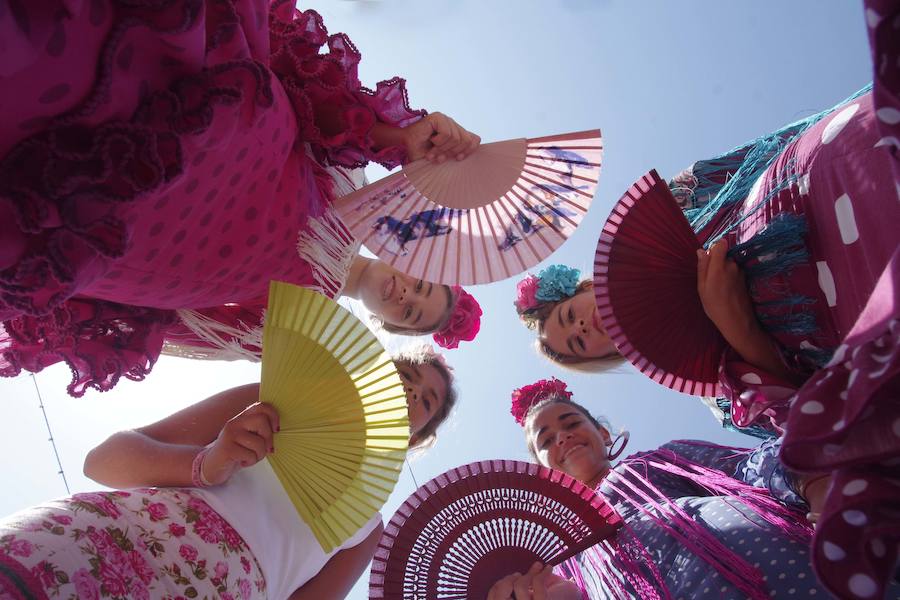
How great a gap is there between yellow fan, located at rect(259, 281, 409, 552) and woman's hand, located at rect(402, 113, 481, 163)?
43 centimetres

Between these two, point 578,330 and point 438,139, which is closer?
point 438,139

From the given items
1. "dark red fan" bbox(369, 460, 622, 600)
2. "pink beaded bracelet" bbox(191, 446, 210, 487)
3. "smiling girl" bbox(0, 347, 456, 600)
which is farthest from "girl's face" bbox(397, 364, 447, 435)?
"pink beaded bracelet" bbox(191, 446, 210, 487)

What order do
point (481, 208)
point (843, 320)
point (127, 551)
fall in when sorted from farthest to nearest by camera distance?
point (481, 208) < point (127, 551) < point (843, 320)

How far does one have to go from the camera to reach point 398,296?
232 centimetres

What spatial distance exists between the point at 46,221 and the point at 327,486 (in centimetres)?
94

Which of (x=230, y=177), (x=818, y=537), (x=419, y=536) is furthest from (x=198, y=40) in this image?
(x=419, y=536)

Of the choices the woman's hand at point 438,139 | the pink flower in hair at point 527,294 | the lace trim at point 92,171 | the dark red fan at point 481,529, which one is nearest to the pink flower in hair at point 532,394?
the pink flower in hair at point 527,294

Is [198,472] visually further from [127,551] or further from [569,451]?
[569,451]

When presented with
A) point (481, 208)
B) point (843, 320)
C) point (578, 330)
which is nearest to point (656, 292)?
point (843, 320)

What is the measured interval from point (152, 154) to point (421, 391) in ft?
4.64

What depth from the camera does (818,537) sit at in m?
0.72

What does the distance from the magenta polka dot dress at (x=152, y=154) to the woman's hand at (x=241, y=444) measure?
31 centimetres

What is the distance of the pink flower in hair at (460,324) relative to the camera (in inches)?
101

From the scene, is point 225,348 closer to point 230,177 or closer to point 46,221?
point 230,177
